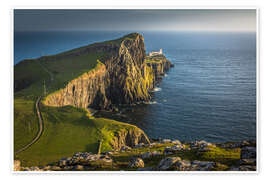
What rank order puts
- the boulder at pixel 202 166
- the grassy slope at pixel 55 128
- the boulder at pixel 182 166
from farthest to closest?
the grassy slope at pixel 55 128, the boulder at pixel 182 166, the boulder at pixel 202 166

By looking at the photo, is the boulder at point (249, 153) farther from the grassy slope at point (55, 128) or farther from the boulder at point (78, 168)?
the grassy slope at point (55, 128)

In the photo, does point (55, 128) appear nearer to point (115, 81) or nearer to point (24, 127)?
point (24, 127)

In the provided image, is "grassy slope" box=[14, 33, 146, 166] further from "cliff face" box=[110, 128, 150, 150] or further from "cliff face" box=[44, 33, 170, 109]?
"cliff face" box=[44, 33, 170, 109]

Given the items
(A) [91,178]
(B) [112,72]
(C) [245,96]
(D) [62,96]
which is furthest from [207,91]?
(A) [91,178]

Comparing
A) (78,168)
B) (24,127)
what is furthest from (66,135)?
(78,168)

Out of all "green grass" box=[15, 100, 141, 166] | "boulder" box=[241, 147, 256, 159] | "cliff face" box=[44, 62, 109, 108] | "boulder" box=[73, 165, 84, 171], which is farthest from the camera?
"cliff face" box=[44, 62, 109, 108]

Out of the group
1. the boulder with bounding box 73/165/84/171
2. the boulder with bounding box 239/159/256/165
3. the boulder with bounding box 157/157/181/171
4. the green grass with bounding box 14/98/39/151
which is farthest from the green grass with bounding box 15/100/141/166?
the boulder with bounding box 239/159/256/165

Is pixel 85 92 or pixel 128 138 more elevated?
pixel 85 92

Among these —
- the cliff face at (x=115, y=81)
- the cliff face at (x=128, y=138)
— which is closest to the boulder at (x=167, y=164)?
the cliff face at (x=128, y=138)
